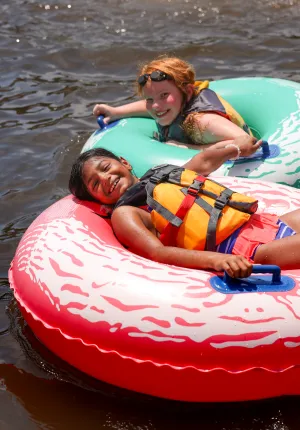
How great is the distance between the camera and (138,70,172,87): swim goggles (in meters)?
4.58

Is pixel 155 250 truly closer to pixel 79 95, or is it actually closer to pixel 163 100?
pixel 163 100

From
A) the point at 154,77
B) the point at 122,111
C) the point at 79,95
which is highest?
the point at 154,77

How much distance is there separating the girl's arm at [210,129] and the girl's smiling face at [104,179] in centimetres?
86

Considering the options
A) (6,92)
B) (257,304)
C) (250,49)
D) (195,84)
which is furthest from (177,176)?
(250,49)

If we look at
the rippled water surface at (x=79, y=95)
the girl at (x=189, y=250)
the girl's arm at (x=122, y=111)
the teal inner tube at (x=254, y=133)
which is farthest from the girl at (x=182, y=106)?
the rippled water surface at (x=79, y=95)

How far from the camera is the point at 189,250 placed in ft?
10.8

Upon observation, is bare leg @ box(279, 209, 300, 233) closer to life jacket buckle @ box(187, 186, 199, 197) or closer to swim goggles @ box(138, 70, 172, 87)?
life jacket buckle @ box(187, 186, 199, 197)

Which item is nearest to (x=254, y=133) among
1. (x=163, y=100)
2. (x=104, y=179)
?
(x=163, y=100)

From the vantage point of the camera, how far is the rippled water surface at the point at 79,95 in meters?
3.22

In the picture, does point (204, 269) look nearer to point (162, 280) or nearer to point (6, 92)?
point (162, 280)

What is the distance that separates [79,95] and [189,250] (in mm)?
3904

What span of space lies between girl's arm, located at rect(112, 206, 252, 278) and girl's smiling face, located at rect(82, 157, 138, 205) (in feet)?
0.67

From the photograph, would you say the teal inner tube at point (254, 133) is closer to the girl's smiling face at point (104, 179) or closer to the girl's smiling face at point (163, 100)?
the girl's smiling face at point (163, 100)

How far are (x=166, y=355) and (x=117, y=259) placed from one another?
535 millimetres
